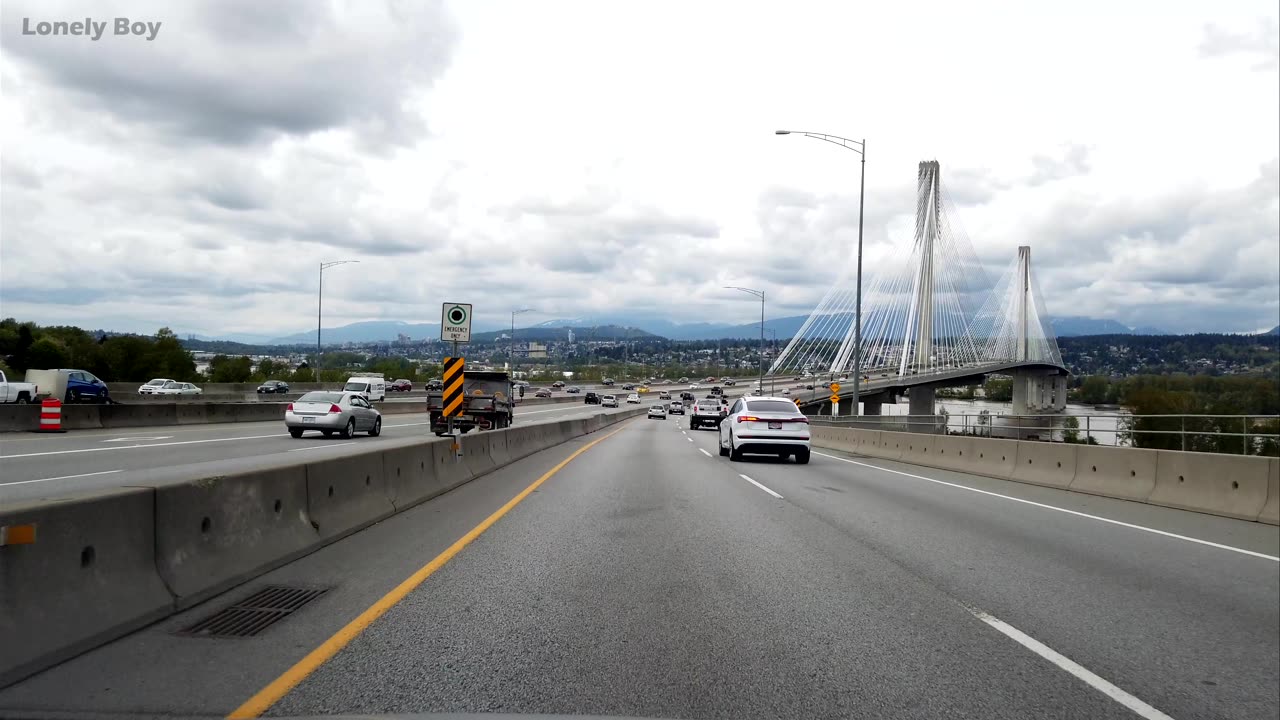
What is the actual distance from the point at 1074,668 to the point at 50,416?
28689 millimetres

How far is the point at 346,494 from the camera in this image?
10.5 meters

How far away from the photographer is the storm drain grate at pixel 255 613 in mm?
6050

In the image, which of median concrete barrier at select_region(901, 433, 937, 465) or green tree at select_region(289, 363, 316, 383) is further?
green tree at select_region(289, 363, 316, 383)

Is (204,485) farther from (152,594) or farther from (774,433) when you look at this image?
(774,433)

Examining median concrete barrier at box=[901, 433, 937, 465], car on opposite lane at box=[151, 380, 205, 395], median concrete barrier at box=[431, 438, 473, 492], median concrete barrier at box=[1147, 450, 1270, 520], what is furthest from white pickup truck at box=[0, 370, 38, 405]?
median concrete barrier at box=[1147, 450, 1270, 520]

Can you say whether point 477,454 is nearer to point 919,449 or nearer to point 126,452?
point 126,452

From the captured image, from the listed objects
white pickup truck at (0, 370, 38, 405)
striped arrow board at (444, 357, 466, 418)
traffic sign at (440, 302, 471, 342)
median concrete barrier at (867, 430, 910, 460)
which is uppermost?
traffic sign at (440, 302, 471, 342)

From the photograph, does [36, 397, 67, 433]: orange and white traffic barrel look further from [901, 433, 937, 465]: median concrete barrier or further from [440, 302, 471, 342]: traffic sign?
[901, 433, 937, 465]: median concrete barrier

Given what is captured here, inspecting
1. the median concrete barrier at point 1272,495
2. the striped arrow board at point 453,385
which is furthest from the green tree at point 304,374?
the median concrete barrier at point 1272,495

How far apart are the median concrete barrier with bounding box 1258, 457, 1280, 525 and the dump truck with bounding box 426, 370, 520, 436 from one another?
84.9 feet

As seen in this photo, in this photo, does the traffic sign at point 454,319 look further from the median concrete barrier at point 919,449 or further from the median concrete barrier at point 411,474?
the median concrete barrier at point 919,449

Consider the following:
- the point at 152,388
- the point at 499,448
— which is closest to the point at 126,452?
the point at 499,448

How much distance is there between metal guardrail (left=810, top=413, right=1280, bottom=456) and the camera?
57.6 feet

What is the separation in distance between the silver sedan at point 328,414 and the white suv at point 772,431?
13.4 metres
